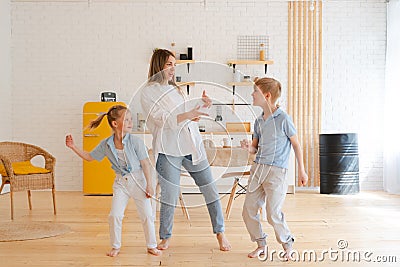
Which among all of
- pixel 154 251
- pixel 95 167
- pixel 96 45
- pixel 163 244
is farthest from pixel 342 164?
pixel 154 251

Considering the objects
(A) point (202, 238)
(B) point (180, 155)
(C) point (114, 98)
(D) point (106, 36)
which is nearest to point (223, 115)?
(B) point (180, 155)

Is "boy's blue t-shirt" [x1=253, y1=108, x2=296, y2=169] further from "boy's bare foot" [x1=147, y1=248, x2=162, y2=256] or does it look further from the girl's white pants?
"boy's bare foot" [x1=147, y1=248, x2=162, y2=256]

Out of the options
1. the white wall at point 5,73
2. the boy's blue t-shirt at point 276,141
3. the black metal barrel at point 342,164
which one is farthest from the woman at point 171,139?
the white wall at point 5,73

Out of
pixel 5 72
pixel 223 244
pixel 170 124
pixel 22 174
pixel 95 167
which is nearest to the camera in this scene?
pixel 170 124

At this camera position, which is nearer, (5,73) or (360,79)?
(5,73)

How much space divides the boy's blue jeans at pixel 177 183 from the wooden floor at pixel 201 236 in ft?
0.50

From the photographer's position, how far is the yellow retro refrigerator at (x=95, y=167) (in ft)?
25.1

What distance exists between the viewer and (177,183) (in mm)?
3812

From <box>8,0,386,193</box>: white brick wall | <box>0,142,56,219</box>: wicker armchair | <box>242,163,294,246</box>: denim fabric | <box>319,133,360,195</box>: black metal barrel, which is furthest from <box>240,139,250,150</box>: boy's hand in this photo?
<box>8,0,386,193</box>: white brick wall

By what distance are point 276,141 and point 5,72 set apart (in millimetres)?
5622

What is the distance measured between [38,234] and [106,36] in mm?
4359

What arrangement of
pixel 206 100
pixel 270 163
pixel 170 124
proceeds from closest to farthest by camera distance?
1. pixel 206 100
2. pixel 170 124
3. pixel 270 163

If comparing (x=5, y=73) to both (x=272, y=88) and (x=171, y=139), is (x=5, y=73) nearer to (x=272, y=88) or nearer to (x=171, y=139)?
(x=171, y=139)

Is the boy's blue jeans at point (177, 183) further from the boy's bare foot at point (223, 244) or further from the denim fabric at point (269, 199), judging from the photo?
the denim fabric at point (269, 199)
